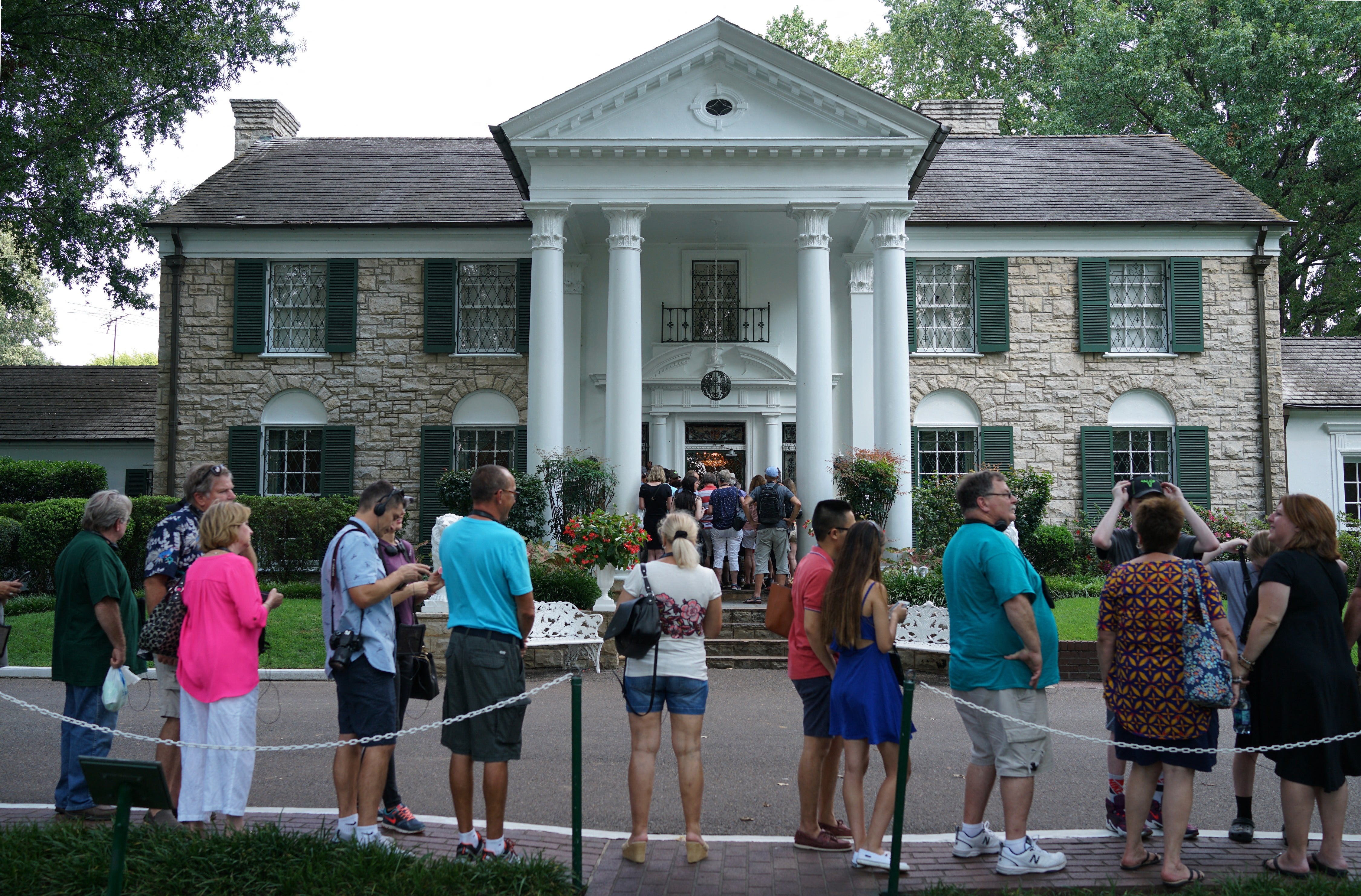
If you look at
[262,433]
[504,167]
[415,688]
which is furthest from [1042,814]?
[504,167]

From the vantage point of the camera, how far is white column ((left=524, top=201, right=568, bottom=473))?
14695 mm

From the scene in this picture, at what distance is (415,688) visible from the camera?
5461 mm

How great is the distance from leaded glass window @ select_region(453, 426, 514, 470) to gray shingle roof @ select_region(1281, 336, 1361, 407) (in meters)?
14.2

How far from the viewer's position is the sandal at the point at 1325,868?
4496 mm

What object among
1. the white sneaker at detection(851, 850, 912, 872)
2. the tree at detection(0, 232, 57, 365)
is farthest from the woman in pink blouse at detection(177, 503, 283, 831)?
the tree at detection(0, 232, 57, 365)

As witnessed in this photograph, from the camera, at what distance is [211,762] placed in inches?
186

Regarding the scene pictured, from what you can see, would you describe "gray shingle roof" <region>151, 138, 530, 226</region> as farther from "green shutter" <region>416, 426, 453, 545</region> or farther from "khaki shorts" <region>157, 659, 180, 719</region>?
"khaki shorts" <region>157, 659, 180, 719</region>

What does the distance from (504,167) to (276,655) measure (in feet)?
42.1

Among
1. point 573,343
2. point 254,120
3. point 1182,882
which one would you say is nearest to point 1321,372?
point 573,343

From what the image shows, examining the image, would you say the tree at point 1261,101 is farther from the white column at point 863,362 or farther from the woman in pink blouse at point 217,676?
the woman in pink blouse at point 217,676

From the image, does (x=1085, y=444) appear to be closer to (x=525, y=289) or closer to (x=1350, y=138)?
(x=525, y=289)

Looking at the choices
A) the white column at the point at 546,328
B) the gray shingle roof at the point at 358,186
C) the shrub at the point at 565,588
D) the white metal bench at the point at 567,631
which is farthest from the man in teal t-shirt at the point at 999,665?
the gray shingle roof at the point at 358,186

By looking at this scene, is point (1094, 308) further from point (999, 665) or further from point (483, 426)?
point (999, 665)

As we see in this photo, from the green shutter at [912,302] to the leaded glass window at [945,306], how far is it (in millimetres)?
90
